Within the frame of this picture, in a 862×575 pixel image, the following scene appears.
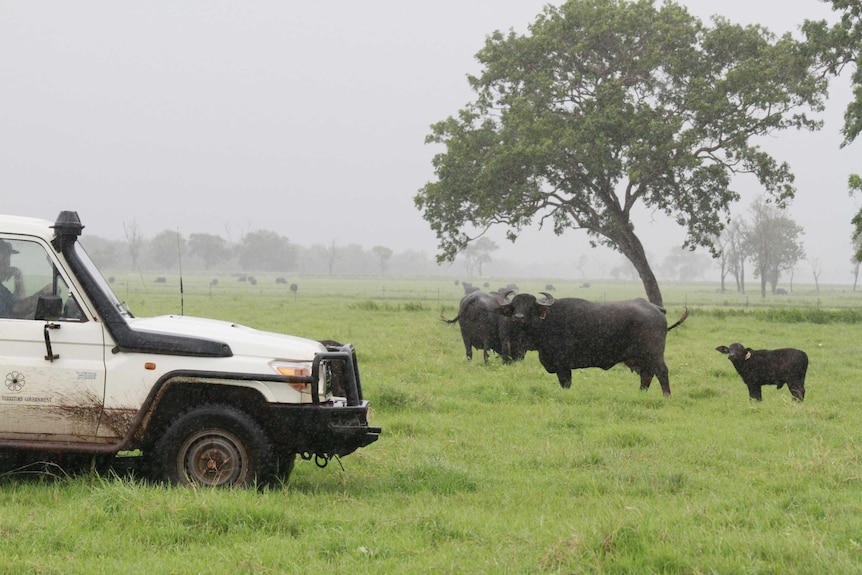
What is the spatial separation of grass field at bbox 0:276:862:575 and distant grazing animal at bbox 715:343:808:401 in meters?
0.32

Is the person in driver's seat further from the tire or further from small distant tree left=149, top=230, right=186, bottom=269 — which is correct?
small distant tree left=149, top=230, right=186, bottom=269

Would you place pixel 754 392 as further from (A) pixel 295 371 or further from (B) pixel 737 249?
(B) pixel 737 249

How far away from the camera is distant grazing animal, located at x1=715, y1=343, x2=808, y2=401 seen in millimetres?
13523

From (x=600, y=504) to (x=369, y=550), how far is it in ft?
7.43

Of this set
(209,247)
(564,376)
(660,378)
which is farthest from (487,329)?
(209,247)

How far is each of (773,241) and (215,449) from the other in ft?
355

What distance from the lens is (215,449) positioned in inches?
278

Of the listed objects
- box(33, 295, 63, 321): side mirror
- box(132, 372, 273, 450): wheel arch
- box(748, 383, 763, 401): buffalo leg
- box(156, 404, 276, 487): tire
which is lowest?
box(748, 383, 763, 401): buffalo leg

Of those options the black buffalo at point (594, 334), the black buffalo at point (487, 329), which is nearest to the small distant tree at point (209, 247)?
the black buffalo at point (487, 329)

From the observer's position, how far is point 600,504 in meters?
7.13

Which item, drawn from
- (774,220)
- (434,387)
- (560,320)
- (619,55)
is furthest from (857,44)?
(774,220)

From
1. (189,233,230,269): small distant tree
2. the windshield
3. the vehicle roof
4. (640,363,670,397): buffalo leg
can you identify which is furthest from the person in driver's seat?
(189,233,230,269): small distant tree

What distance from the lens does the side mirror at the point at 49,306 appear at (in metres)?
6.75

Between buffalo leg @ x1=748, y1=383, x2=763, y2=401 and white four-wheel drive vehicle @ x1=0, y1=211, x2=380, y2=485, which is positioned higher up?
white four-wheel drive vehicle @ x1=0, y1=211, x2=380, y2=485
